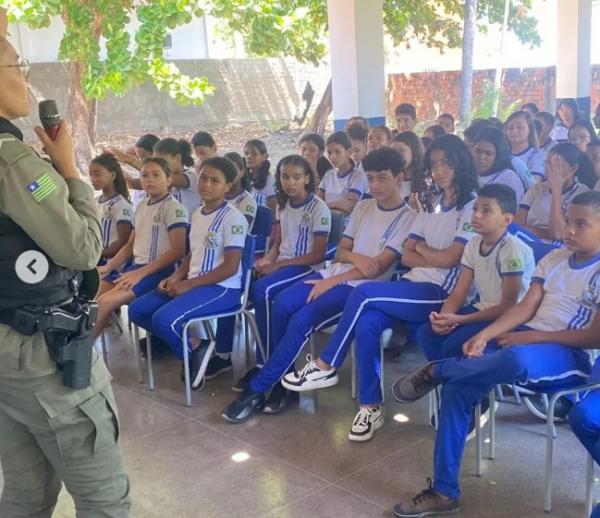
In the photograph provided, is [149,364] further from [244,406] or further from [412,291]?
[412,291]

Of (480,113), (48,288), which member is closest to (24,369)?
(48,288)

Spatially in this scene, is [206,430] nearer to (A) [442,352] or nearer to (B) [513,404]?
(A) [442,352]

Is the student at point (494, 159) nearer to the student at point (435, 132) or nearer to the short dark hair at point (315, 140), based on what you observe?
the student at point (435, 132)

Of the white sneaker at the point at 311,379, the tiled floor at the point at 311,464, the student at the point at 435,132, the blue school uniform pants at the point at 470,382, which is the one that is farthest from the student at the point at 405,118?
the blue school uniform pants at the point at 470,382

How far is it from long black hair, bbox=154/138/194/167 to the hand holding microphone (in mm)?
3028

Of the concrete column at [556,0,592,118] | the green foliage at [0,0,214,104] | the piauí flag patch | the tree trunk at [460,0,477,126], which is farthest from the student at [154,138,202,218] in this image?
the tree trunk at [460,0,477,126]

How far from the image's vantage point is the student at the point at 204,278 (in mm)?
3482

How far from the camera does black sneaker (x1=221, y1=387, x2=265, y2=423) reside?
10.9 ft

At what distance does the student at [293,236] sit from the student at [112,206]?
870 mm

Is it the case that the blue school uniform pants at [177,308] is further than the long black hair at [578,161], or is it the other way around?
the long black hair at [578,161]

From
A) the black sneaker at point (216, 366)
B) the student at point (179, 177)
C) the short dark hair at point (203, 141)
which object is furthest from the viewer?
the short dark hair at point (203, 141)

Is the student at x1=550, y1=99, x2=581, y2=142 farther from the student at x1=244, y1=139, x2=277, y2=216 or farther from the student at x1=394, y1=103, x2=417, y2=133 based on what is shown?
the student at x1=244, y1=139, x2=277, y2=216

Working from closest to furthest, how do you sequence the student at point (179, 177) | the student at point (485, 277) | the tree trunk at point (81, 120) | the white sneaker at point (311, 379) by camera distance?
the student at point (485, 277), the white sneaker at point (311, 379), the student at point (179, 177), the tree trunk at point (81, 120)

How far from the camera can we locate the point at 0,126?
1.64 m
